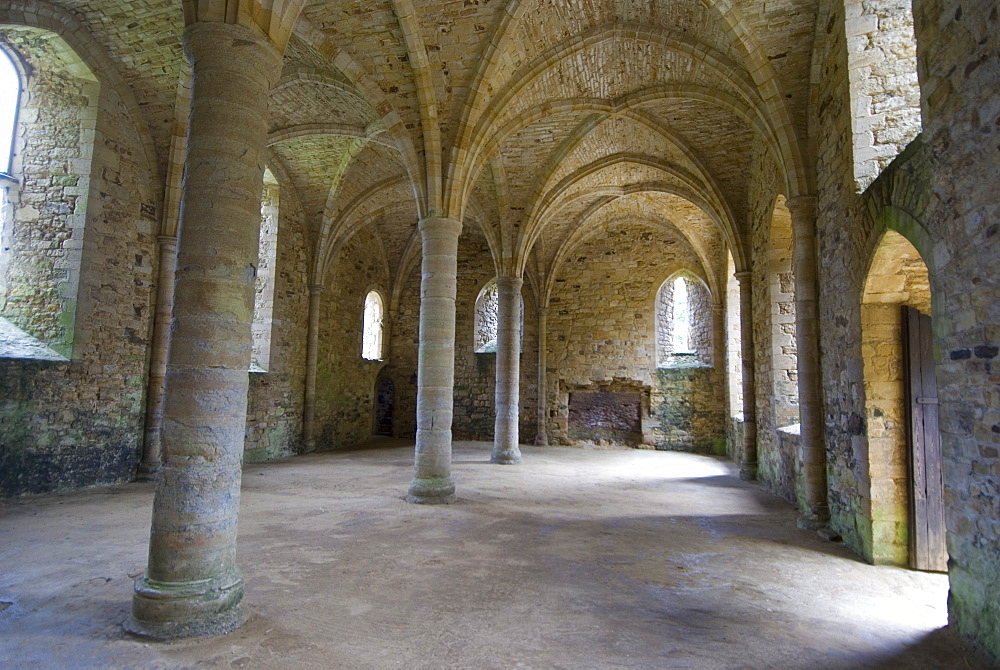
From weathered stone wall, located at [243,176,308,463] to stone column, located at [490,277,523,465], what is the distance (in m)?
4.47

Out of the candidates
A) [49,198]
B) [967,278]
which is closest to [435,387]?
[967,278]

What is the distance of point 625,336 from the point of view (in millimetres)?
15633

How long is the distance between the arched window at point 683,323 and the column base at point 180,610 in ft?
44.0

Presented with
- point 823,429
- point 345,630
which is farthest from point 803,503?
point 345,630

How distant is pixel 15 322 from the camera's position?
7598 mm

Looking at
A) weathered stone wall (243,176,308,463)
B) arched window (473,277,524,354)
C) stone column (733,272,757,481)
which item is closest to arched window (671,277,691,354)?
arched window (473,277,524,354)

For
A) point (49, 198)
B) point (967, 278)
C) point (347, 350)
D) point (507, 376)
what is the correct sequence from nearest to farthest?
1. point (967, 278)
2. point (49, 198)
3. point (507, 376)
4. point (347, 350)

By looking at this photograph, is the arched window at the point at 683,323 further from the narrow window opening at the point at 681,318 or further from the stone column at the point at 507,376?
the stone column at the point at 507,376

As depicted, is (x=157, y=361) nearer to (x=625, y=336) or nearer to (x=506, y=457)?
(x=506, y=457)

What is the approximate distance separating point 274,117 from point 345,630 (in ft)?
28.1

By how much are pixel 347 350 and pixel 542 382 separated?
5.35m

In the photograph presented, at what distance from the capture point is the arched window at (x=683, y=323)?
15.2 m

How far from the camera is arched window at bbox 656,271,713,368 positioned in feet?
50.0

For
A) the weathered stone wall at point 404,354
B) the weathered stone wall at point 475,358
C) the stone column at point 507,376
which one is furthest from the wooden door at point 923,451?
the weathered stone wall at point 404,354
